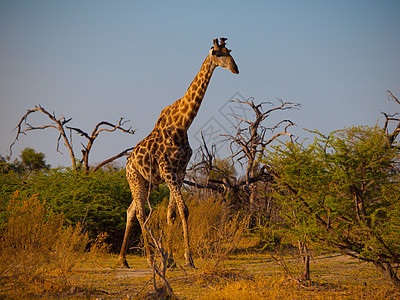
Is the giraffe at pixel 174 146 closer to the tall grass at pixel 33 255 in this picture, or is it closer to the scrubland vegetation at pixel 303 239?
the scrubland vegetation at pixel 303 239

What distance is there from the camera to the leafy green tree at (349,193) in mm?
5371

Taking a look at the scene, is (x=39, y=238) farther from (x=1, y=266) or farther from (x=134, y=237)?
(x=134, y=237)

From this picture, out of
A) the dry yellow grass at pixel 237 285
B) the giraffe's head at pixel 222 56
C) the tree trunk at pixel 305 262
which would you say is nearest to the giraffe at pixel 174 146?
the giraffe's head at pixel 222 56

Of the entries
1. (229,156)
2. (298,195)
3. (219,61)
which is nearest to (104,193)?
(229,156)

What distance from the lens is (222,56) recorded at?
27.1 feet

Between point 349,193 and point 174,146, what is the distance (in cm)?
389

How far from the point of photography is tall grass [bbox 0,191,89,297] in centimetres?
566

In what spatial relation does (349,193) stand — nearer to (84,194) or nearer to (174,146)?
(174,146)

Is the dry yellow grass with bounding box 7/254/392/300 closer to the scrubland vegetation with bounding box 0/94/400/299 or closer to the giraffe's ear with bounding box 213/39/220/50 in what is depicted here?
the scrubland vegetation with bounding box 0/94/400/299

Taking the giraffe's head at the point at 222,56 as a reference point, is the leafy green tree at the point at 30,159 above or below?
above

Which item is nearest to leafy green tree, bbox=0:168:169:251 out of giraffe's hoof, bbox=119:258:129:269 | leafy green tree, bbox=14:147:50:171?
giraffe's hoof, bbox=119:258:129:269

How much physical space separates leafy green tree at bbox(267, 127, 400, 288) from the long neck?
298cm

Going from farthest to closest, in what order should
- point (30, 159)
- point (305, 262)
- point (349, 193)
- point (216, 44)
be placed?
point (30, 159) < point (216, 44) < point (305, 262) < point (349, 193)

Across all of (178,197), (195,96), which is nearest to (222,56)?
(195,96)
